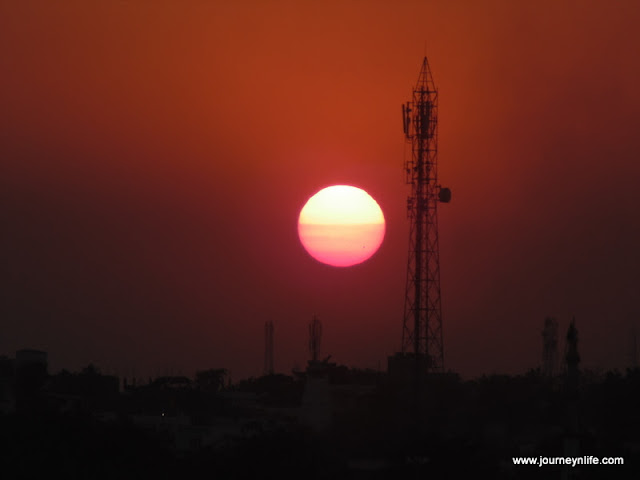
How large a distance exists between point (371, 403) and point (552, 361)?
134ft

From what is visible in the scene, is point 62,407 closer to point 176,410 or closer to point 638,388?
point 176,410

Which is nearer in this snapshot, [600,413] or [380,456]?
[380,456]

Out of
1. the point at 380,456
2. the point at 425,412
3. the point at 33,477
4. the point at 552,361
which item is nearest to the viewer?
the point at 33,477

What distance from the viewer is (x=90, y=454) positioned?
224 feet

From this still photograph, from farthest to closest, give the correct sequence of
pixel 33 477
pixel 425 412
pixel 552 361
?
pixel 552 361 → pixel 425 412 → pixel 33 477

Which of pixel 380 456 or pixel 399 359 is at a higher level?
pixel 399 359

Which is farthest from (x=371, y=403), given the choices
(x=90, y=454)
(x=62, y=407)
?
(x=90, y=454)

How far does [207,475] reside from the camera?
6594 centimetres

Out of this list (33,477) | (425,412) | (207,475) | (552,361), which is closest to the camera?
(33,477)

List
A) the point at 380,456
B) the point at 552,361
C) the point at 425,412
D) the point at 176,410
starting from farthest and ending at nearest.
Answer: the point at 552,361 → the point at 176,410 → the point at 425,412 → the point at 380,456

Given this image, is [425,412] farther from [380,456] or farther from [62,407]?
[62,407]

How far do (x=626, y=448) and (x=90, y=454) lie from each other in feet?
78.6

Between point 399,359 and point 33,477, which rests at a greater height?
point 399,359

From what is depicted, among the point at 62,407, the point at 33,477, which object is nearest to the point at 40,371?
the point at 62,407
